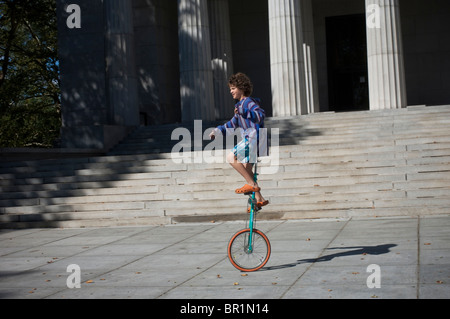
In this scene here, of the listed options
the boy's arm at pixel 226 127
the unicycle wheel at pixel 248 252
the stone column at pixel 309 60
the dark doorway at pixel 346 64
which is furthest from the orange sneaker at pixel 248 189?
the dark doorway at pixel 346 64

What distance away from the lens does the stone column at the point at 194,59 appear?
85.8ft

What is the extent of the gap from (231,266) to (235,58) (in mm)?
28525

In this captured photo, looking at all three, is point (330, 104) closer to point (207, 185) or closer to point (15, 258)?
point (207, 185)

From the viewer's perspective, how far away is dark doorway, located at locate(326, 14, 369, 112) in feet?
118

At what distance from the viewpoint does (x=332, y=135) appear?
70.5 feet

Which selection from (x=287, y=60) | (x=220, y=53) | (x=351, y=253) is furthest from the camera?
(x=220, y=53)

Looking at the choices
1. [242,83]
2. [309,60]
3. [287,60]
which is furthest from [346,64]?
[242,83]

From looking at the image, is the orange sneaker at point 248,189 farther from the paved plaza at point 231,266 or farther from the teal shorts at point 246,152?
the paved plaza at point 231,266

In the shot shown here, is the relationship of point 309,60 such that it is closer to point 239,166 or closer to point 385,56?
point 385,56

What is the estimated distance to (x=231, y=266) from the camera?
9219 millimetres

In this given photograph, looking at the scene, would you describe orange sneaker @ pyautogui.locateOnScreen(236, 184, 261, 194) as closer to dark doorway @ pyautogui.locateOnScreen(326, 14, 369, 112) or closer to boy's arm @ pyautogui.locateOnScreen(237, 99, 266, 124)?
boy's arm @ pyautogui.locateOnScreen(237, 99, 266, 124)

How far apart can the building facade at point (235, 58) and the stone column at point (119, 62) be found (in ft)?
0.14
